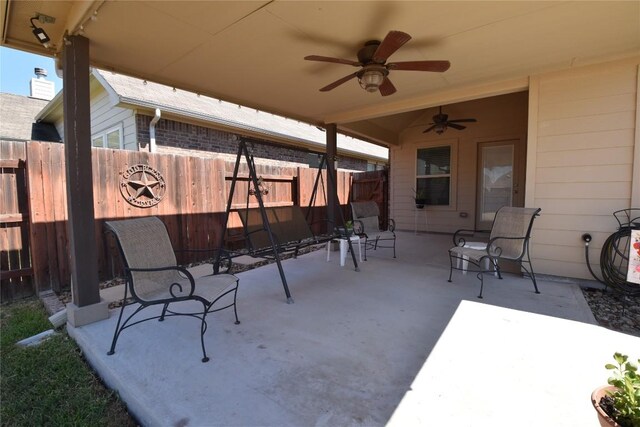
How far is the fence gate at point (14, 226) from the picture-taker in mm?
3336

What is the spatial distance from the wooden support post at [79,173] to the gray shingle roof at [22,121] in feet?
23.5

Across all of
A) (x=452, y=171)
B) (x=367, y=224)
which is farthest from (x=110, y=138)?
(x=452, y=171)

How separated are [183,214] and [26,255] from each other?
74.2 inches

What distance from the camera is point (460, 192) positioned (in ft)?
23.8

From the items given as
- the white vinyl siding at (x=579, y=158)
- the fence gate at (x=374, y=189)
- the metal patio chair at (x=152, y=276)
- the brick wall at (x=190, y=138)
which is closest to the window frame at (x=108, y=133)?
the brick wall at (x=190, y=138)

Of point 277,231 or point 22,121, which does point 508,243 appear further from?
point 22,121

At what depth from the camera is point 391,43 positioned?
244cm

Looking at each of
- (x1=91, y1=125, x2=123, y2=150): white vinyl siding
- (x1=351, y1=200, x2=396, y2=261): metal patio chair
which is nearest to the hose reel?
(x1=351, y1=200, x2=396, y2=261): metal patio chair

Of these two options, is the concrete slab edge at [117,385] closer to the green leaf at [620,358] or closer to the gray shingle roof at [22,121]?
the green leaf at [620,358]

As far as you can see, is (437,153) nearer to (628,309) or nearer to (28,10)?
(628,309)

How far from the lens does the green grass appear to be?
167 centimetres

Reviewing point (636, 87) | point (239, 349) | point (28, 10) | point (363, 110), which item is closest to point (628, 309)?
point (636, 87)

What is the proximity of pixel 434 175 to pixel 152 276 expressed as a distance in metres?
6.88

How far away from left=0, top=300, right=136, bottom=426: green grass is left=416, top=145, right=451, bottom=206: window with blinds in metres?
7.33
